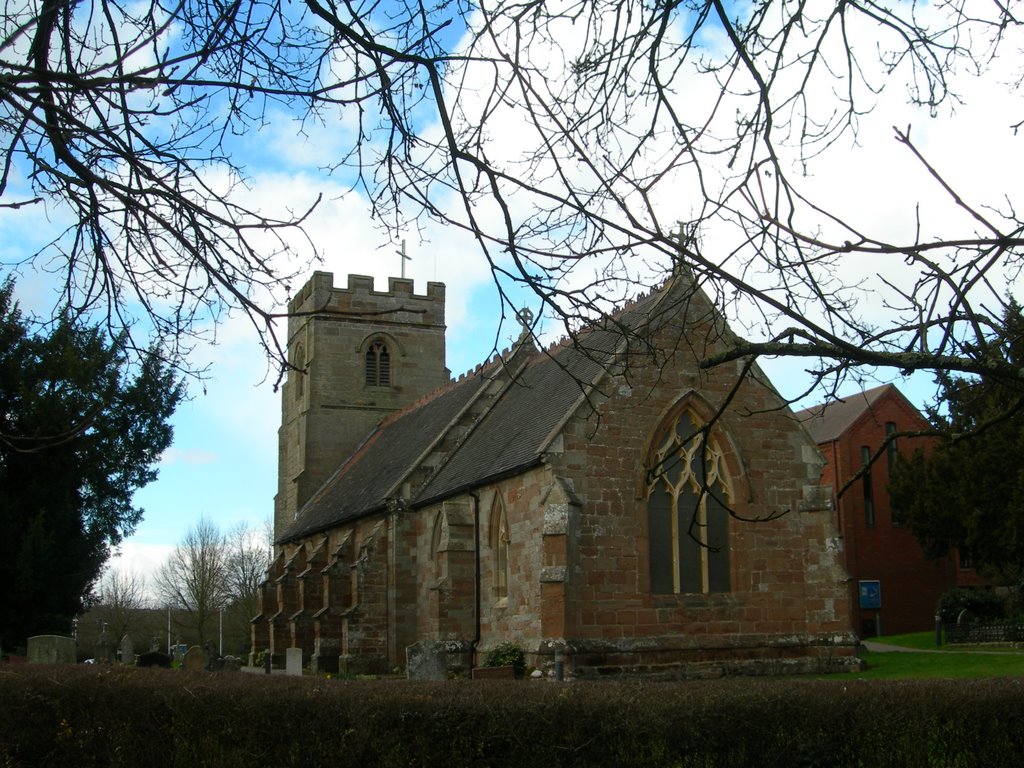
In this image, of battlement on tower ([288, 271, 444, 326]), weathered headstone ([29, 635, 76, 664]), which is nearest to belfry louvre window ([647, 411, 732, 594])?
weathered headstone ([29, 635, 76, 664])

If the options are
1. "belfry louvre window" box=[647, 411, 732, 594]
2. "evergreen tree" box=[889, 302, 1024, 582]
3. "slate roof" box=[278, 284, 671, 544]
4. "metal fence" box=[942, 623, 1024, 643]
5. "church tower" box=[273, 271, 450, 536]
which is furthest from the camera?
"church tower" box=[273, 271, 450, 536]

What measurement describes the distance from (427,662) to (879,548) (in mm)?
33842

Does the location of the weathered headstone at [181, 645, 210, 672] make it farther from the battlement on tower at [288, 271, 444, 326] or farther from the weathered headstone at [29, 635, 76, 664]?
the battlement on tower at [288, 271, 444, 326]

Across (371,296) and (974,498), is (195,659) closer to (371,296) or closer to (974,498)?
(371,296)

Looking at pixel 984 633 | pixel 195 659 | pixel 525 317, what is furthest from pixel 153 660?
pixel 525 317

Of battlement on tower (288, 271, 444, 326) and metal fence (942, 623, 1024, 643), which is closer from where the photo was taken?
metal fence (942, 623, 1024, 643)

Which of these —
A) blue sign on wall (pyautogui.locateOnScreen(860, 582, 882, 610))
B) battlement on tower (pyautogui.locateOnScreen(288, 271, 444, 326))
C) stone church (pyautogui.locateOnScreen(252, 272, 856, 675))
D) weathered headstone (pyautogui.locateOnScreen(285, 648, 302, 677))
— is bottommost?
weathered headstone (pyautogui.locateOnScreen(285, 648, 302, 677))

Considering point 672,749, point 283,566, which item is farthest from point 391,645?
point 672,749

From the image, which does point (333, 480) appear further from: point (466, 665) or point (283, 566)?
point (466, 665)

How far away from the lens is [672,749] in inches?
355

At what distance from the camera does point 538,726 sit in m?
9.09

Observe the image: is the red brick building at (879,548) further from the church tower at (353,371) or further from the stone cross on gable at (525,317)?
the stone cross on gable at (525,317)

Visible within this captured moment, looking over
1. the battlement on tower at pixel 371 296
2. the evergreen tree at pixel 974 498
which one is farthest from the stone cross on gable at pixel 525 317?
the battlement on tower at pixel 371 296

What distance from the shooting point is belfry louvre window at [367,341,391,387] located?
1554 inches
